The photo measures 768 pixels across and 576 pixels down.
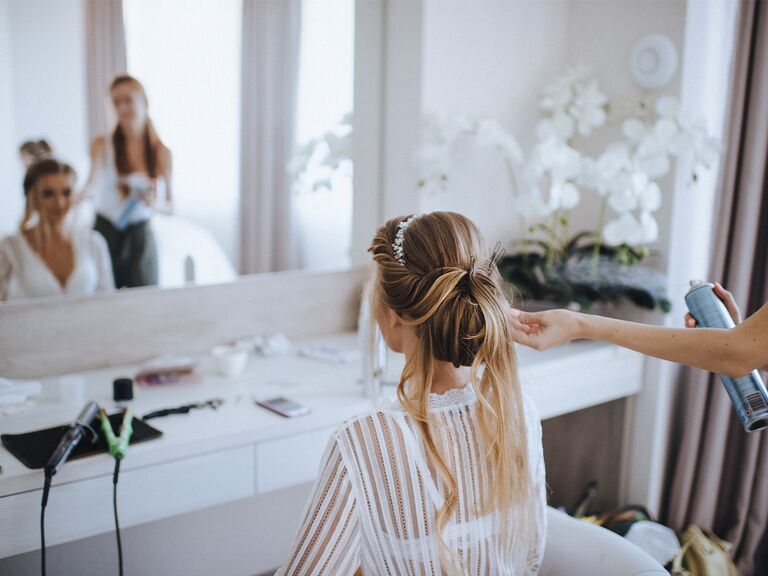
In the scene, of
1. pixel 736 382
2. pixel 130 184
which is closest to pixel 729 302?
pixel 736 382

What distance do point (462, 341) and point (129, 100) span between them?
1.14 meters

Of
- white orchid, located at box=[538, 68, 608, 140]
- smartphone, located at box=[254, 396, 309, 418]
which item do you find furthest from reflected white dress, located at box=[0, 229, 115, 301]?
white orchid, located at box=[538, 68, 608, 140]

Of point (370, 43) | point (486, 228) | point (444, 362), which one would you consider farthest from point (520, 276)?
point (444, 362)

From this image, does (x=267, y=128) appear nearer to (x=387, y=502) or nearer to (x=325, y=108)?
(x=325, y=108)

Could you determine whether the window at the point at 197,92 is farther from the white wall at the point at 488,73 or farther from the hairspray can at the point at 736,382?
the hairspray can at the point at 736,382

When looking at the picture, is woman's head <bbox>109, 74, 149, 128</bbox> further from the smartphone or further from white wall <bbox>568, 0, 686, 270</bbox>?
white wall <bbox>568, 0, 686, 270</bbox>

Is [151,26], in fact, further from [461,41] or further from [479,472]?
[479,472]

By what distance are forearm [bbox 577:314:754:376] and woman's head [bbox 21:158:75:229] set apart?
121 cm

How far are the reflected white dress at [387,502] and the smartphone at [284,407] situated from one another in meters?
0.52

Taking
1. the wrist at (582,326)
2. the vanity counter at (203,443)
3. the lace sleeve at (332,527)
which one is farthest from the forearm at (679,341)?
the vanity counter at (203,443)

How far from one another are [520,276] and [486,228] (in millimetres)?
212

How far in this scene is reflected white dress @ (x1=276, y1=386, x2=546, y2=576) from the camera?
1.06 m

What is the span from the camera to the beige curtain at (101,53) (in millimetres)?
1705

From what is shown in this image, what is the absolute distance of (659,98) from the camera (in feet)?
7.07
